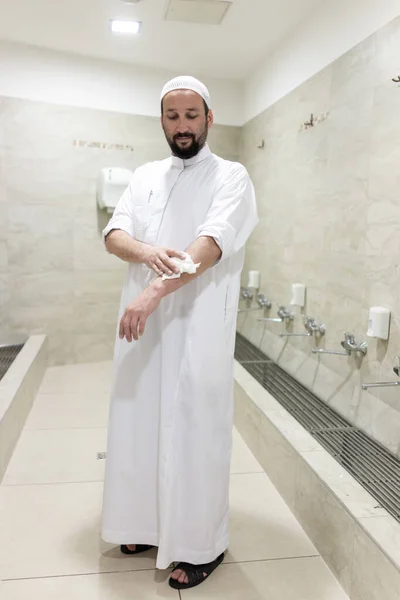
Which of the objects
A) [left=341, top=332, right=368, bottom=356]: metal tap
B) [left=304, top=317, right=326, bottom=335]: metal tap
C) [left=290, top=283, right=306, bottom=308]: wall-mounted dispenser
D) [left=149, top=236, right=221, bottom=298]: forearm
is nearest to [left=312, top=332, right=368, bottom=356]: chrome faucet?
[left=341, top=332, right=368, bottom=356]: metal tap

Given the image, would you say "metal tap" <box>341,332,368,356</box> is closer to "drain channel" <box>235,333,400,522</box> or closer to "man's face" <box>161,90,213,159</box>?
"drain channel" <box>235,333,400,522</box>

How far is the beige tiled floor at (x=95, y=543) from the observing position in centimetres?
167

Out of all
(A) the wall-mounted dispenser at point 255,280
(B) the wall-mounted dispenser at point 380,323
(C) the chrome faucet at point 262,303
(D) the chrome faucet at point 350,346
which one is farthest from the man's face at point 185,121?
(A) the wall-mounted dispenser at point 255,280

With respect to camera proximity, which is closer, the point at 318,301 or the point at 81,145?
the point at 318,301

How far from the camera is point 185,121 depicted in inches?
65.2

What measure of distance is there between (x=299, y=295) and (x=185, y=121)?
5.52ft

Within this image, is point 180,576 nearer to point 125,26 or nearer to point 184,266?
point 184,266

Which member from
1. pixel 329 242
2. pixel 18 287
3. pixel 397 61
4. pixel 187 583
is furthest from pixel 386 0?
pixel 18 287

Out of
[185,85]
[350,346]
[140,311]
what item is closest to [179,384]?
[140,311]

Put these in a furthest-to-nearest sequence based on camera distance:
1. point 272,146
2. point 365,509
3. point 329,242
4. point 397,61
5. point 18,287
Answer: point 18,287 < point 272,146 < point 329,242 < point 397,61 < point 365,509

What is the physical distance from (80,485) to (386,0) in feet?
8.39

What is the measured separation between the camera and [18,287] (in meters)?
4.00

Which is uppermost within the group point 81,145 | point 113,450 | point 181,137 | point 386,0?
point 386,0

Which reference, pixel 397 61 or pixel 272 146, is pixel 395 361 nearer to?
pixel 397 61
